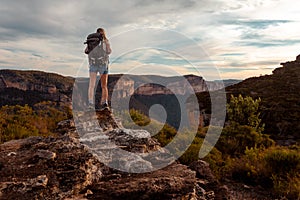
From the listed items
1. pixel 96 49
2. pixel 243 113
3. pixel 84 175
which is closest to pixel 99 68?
pixel 96 49

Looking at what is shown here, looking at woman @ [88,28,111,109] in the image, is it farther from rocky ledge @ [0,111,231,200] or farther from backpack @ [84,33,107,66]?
rocky ledge @ [0,111,231,200]

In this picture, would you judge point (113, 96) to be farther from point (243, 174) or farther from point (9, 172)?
point (9, 172)

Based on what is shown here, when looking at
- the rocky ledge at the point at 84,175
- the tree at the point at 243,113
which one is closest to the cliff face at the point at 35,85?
the tree at the point at 243,113

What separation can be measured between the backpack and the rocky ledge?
2188mm

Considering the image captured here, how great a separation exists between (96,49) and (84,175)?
3638 mm

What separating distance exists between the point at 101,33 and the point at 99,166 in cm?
354

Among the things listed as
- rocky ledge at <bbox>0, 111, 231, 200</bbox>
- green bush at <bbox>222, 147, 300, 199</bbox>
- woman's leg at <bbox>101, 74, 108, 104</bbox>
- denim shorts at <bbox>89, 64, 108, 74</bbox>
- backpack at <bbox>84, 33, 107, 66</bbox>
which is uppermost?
backpack at <bbox>84, 33, 107, 66</bbox>

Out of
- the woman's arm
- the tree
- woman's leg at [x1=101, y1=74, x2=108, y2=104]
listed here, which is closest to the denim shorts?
woman's leg at [x1=101, y1=74, x2=108, y2=104]

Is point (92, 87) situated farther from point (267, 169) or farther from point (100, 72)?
point (267, 169)

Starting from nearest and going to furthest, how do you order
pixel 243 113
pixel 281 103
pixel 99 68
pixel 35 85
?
pixel 99 68 < pixel 243 113 < pixel 281 103 < pixel 35 85

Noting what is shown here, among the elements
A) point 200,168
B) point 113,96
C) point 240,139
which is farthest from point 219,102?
point 200,168

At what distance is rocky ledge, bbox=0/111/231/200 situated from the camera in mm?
3740

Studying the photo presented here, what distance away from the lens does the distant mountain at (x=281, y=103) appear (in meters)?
26.6

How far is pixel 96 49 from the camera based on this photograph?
6848 mm
